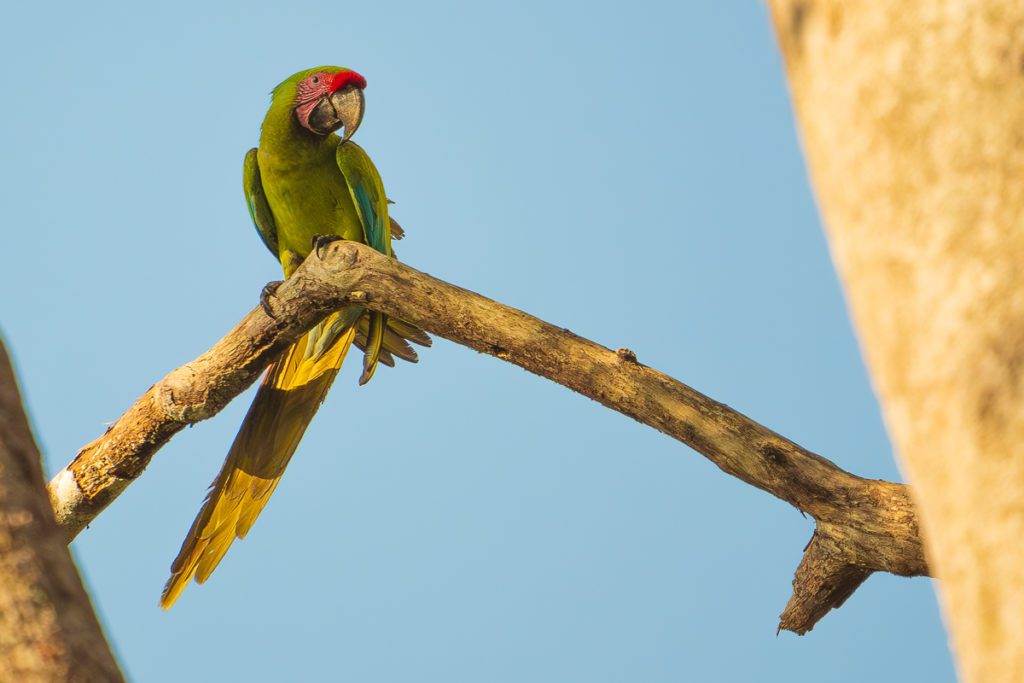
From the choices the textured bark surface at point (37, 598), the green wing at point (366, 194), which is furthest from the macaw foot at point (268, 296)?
the textured bark surface at point (37, 598)

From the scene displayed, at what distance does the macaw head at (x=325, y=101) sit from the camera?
134 inches

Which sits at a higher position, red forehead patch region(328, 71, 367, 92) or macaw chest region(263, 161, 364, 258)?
red forehead patch region(328, 71, 367, 92)

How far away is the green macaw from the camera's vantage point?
2.74 metres

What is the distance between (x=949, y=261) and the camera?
812 mm

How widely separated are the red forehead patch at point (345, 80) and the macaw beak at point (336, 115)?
0.07 feet

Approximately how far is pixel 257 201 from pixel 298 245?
0.24 m

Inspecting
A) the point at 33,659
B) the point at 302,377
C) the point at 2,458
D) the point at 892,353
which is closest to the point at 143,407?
the point at 302,377

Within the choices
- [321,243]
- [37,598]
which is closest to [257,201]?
[321,243]

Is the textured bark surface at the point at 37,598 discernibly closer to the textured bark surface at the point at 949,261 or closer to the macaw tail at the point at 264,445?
the textured bark surface at the point at 949,261

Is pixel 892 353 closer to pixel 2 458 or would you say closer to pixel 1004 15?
pixel 1004 15

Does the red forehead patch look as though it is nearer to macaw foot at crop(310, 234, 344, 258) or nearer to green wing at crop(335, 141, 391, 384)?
green wing at crop(335, 141, 391, 384)

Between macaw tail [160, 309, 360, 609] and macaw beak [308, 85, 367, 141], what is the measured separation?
80cm

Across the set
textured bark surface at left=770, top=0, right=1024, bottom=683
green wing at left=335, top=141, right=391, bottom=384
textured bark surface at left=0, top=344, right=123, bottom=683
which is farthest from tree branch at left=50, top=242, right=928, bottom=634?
textured bark surface at left=770, top=0, right=1024, bottom=683

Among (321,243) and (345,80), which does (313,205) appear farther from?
(321,243)
